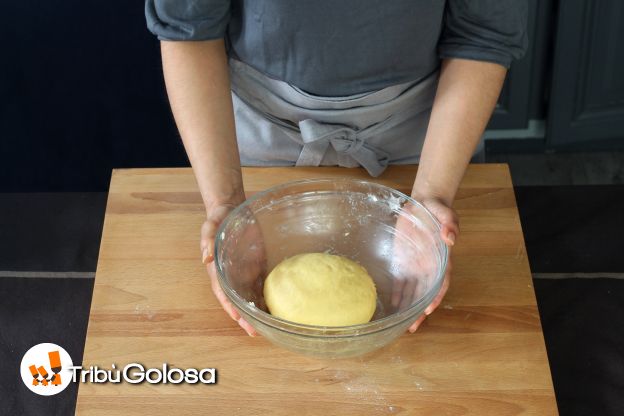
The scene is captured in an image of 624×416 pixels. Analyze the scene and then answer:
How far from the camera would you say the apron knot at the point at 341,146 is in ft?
3.40

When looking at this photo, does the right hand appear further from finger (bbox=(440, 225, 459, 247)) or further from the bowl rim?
finger (bbox=(440, 225, 459, 247))

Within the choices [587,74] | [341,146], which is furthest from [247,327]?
[587,74]

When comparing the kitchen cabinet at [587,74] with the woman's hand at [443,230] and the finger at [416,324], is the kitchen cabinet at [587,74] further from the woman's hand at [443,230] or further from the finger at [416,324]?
the finger at [416,324]

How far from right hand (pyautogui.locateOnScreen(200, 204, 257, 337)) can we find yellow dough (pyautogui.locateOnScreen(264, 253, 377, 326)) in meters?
0.04

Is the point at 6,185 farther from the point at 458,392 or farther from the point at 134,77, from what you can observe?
the point at 458,392

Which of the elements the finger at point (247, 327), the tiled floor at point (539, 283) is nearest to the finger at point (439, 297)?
the finger at point (247, 327)

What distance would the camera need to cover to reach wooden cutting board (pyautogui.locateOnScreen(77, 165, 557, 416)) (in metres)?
0.75

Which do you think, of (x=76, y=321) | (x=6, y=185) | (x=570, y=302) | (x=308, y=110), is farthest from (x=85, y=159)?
(x=570, y=302)

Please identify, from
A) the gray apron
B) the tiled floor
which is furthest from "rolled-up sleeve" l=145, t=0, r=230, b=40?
the tiled floor

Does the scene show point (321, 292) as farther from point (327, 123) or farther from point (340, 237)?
point (327, 123)

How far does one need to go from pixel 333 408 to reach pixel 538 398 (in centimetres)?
22

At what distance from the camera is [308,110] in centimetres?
103

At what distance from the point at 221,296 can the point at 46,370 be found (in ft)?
1.61

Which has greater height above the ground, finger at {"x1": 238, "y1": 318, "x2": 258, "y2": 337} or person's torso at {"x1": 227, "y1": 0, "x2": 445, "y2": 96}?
person's torso at {"x1": 227, "y1": 0, "x2": 445, "y2": 96}
